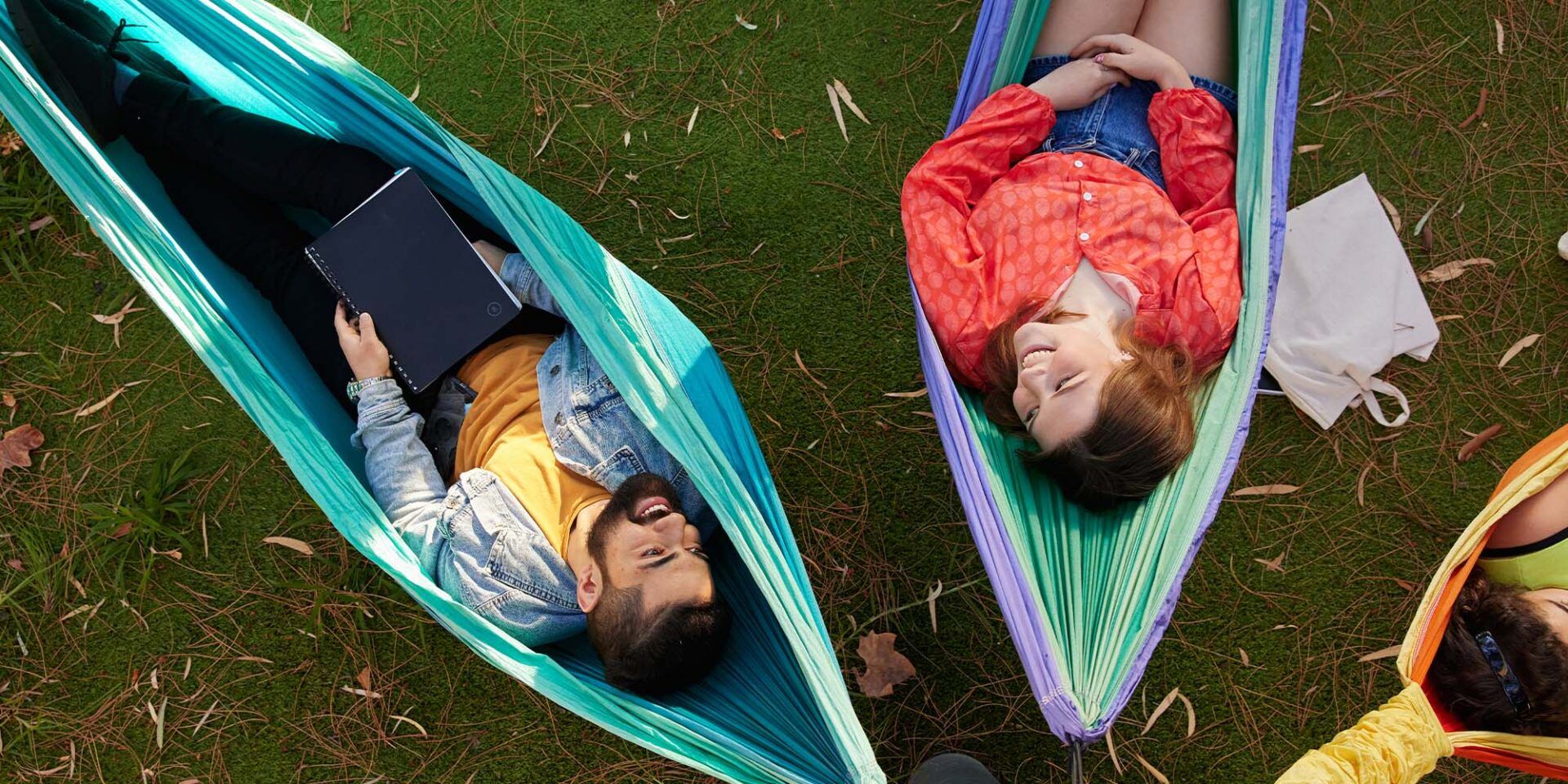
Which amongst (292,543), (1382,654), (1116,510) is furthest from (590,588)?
(1382,654)

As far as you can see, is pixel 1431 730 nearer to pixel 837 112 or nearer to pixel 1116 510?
pixel 1116 510

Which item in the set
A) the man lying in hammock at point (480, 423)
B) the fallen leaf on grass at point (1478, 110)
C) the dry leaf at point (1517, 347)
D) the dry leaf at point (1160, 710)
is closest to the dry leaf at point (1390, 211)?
the fallen leaf on grass at point (1478, 110)

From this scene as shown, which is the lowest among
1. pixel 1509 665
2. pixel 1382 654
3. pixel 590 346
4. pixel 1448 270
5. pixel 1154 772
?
pixel 1154 772

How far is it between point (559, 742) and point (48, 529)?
142 centimetres

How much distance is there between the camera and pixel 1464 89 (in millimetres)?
2498

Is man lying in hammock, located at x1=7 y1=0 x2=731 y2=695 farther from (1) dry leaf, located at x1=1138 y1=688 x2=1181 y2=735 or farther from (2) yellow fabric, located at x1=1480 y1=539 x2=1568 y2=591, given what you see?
(2) yellow fabric, located at x1=1480 y1=539 x2=1568 y2=591

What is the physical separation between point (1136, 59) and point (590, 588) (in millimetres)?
1593

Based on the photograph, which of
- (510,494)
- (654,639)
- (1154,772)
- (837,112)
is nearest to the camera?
(654,639)

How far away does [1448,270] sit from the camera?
2.46 m

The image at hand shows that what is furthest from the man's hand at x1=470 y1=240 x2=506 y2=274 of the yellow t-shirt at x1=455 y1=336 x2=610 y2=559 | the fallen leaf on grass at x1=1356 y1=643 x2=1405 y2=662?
the fallen leaf on grass at x1=1356 y1=643 x2=1405 y2=662

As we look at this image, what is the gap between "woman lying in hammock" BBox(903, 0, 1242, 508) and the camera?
69.1 inches

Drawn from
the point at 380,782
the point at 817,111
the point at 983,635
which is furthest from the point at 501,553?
the point at 817,111

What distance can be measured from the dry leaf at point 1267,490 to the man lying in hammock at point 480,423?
4.59ft

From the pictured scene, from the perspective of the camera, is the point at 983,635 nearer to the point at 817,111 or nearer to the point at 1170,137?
the point at 1170,137
